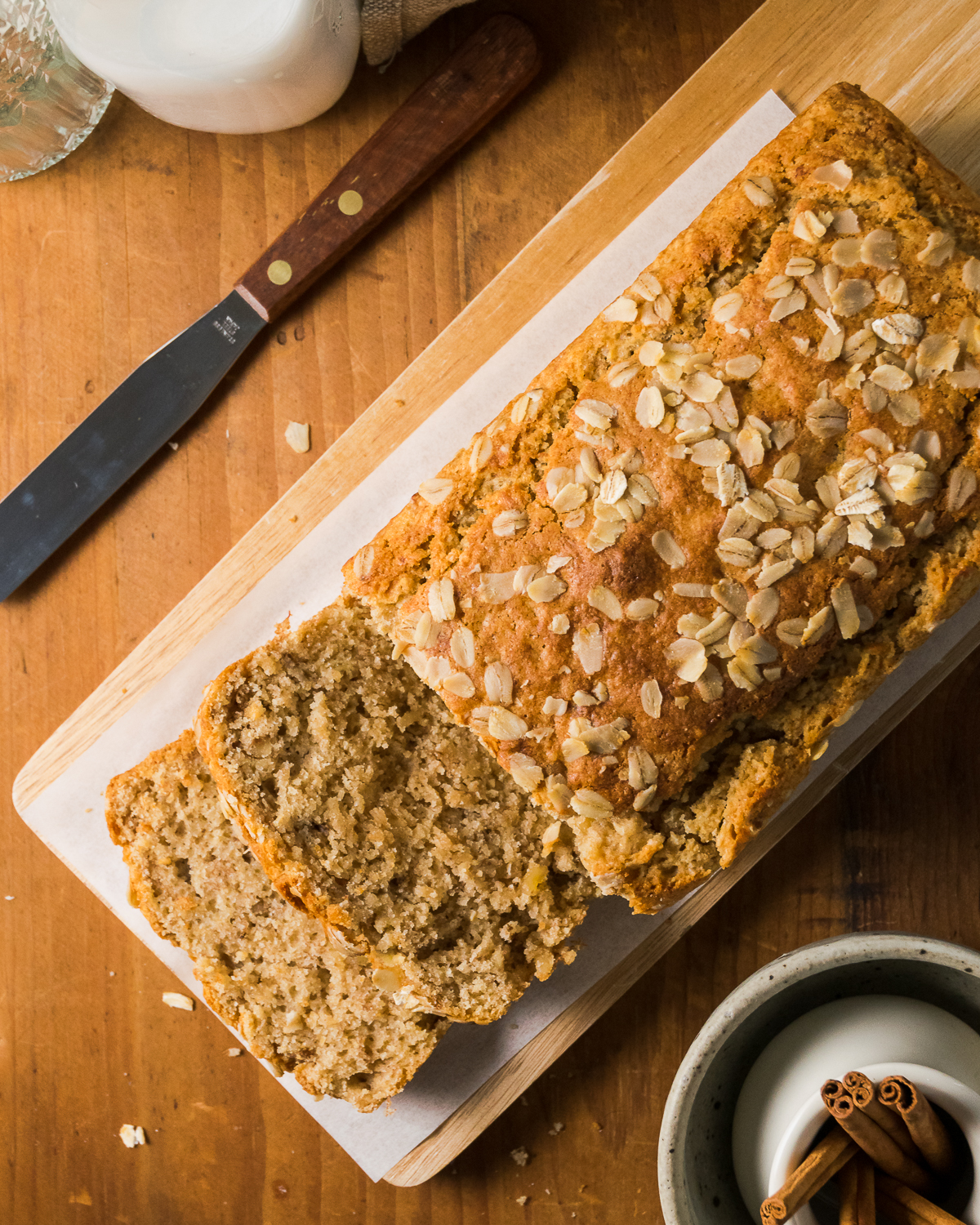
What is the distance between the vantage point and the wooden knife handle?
206cm

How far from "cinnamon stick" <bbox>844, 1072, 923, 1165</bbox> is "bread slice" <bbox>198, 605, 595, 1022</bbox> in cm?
55

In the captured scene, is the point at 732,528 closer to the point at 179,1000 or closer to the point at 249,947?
the point at 249,947

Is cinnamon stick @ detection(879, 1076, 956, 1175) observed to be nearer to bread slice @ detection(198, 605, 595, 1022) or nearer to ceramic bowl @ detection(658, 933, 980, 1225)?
ceramic bowl @ detection(658, 933, 980, 1225)

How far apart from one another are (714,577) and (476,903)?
2.46ft

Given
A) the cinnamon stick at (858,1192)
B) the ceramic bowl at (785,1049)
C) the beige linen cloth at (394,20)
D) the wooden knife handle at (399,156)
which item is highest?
the beige linen cloth at (394,20)

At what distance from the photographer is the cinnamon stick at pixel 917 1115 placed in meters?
1.41

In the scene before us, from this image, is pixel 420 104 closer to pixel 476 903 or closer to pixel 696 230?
pixel 696 230

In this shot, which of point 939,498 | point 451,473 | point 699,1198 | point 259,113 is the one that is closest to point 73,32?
point 259,113

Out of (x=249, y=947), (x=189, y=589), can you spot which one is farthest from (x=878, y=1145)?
(x=189, y=589)

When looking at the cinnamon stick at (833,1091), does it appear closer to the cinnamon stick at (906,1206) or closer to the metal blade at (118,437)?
the cinnamon stick at (906,1206)

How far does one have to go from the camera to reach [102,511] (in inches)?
88.4

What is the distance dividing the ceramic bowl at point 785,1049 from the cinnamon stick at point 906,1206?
4.1 inches

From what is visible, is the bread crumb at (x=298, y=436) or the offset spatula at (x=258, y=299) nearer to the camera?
the offset spatula at (x=258, y=299)

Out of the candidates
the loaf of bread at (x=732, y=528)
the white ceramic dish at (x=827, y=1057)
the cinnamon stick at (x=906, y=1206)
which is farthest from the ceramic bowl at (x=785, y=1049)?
the loaf of bread at (x=732, y=528)
